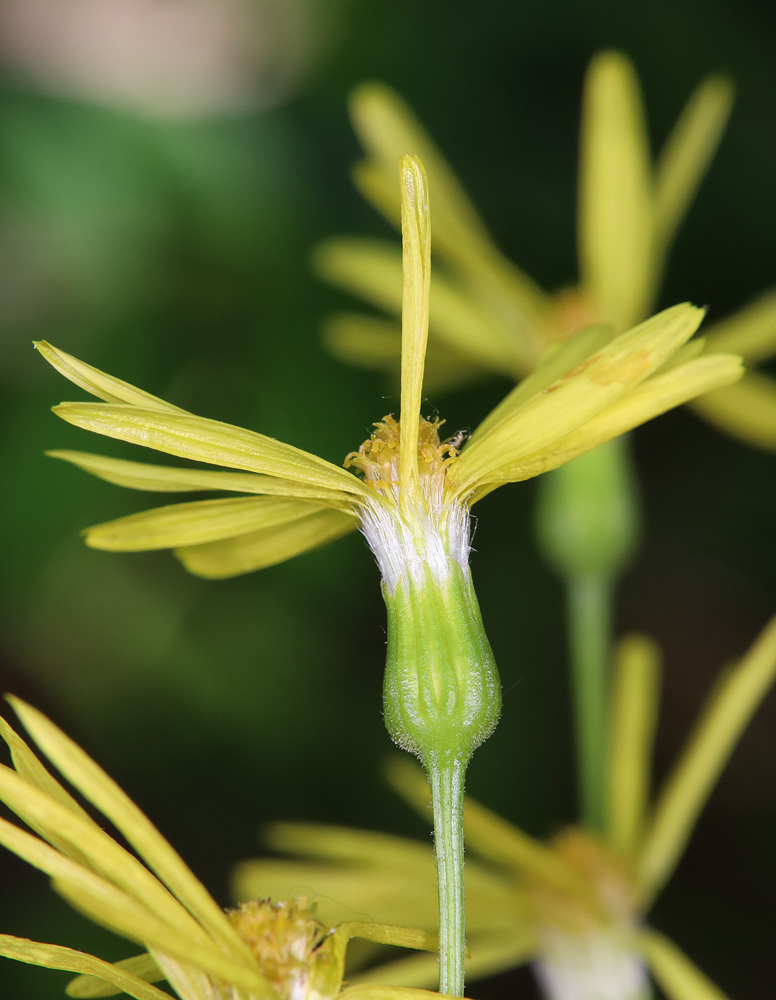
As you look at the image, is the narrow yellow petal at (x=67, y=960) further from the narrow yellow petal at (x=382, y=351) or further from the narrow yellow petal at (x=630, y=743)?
the narrow yellow petal at (x=382, y=351)

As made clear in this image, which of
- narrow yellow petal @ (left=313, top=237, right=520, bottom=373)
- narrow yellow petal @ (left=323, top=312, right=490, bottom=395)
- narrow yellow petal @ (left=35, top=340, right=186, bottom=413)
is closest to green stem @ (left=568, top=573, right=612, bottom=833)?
narrow yellow petal @ (left=313, top=237, right=520, bottom=373)

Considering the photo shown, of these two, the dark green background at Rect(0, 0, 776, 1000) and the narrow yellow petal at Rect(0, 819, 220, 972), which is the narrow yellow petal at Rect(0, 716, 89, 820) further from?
the dark green background at Rect(0, 0, 776, 1000)

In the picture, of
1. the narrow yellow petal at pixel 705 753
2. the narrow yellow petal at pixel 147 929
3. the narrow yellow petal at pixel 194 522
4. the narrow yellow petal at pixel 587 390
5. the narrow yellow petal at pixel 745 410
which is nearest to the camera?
the narrow yellow petal at pixel 147 929

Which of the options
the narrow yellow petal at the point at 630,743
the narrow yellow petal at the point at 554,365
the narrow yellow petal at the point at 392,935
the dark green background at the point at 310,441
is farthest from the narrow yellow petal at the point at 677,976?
the narrow yellow petal at the point at 554,365

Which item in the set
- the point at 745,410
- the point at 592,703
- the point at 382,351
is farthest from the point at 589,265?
the point at 592,703

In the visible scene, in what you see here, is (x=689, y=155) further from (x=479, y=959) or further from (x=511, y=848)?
(x=479, y=959)

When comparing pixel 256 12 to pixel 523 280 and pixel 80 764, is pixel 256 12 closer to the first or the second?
pixel 523 280

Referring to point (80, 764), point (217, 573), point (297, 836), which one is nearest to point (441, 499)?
point (217, 573)
